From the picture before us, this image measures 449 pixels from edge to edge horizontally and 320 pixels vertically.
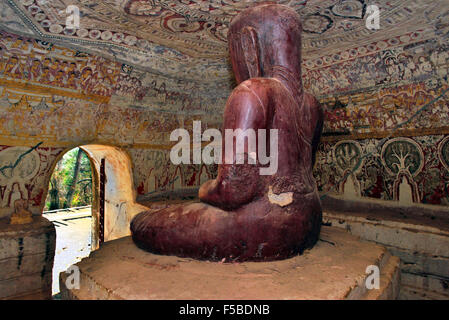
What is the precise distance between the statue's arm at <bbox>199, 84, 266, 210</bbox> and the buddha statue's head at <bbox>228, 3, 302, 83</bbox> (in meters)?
0.50

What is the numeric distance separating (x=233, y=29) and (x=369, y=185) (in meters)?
3.73

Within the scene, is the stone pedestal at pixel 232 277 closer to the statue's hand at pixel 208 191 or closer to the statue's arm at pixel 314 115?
the statue's hand at pixel 208 191

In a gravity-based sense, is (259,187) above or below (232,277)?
above

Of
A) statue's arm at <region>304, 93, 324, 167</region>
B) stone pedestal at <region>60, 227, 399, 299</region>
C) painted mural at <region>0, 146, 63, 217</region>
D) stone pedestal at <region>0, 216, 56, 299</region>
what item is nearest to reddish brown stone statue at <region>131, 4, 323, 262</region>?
stone pedestal at <region>60, 227, 399, 299</region>

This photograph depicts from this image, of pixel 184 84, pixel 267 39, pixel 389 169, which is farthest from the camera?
pixel 184 84

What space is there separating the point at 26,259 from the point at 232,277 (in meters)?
2.92

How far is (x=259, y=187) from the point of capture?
7.16 ft

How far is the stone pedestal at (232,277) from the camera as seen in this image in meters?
1.71

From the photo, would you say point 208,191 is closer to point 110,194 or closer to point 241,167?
point 241,167

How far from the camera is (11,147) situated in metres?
3.61

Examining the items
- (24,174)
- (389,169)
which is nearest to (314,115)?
(389,169)

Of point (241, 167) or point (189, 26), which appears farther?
point (189, 26)

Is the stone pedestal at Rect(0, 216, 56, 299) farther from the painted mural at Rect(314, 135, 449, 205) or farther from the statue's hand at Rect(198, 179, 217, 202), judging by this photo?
the painted mural at Rect(314, 135, 449, 205)
